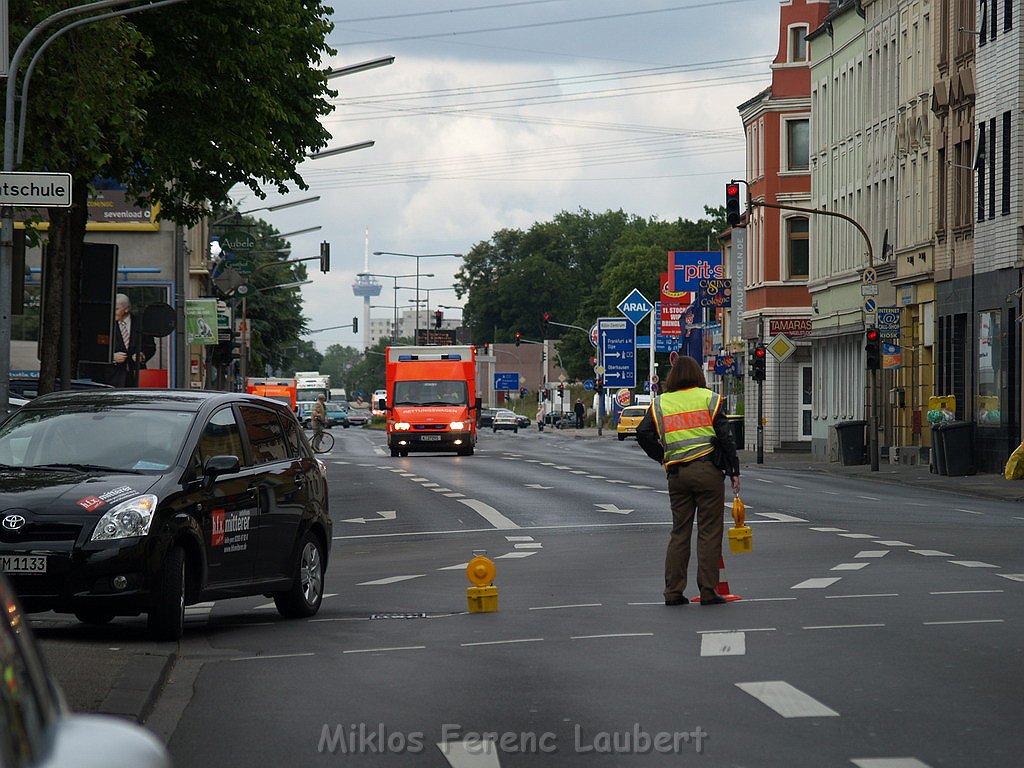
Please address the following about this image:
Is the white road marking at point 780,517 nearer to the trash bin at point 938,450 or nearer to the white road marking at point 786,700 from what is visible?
the white road marking at point 786,700

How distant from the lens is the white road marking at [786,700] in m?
8.45

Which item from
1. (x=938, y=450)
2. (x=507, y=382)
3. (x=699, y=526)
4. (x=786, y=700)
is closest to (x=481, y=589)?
(x=699, y=526)

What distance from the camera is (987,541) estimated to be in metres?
21.0

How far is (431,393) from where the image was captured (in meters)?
55.9

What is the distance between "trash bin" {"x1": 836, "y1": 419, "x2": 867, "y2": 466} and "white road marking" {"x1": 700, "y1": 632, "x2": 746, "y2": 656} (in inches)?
1618

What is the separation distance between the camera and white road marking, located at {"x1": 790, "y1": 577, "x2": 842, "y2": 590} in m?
15.2

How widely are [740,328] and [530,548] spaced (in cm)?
6216

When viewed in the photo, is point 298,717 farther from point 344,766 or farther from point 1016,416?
point 1016,416

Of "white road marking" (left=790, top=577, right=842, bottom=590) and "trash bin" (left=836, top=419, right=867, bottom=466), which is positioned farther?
"trash bin" (left=836, top=419, right=867, bottom=466)

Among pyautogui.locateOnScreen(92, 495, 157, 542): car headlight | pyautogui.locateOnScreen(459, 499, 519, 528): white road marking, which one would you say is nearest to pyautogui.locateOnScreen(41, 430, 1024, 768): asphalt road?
pyautogui.locateOnScreen(92, 495, 157, 542): car headlight

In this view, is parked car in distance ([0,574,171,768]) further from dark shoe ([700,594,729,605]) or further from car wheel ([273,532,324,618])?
dark shoe ([700,594,729,605])

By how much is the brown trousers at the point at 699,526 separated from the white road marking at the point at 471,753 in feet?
20.3

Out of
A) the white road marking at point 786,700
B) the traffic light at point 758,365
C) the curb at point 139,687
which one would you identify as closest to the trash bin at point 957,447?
the traffic light at point 758,365

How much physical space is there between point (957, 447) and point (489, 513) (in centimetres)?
1907
